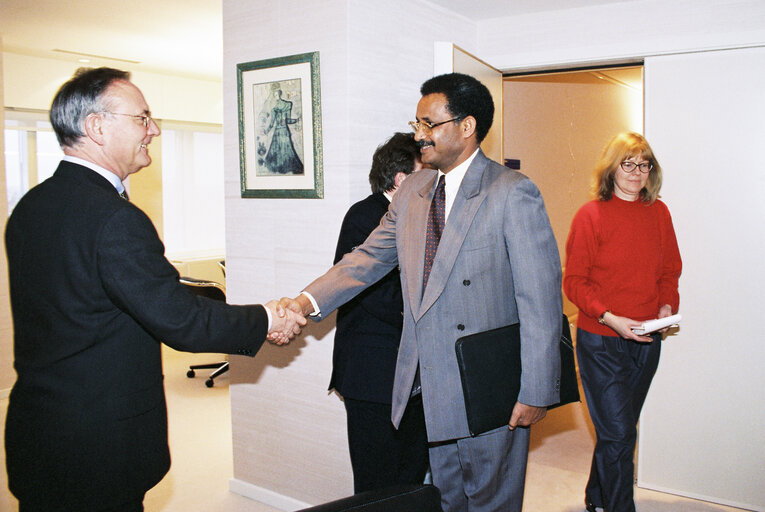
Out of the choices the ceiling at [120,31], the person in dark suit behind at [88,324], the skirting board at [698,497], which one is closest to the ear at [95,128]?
the person in dark suit behind at [88,324]

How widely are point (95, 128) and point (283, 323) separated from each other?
0.87 metres

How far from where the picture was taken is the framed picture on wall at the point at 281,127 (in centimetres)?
298

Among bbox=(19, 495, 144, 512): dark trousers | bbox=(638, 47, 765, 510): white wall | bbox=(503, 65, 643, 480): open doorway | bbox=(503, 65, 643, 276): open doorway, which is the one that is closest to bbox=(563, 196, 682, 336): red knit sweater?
bbox=(638, 47, 765, 510): white wall

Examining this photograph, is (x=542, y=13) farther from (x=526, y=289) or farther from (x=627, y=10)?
(x=526, y=289)

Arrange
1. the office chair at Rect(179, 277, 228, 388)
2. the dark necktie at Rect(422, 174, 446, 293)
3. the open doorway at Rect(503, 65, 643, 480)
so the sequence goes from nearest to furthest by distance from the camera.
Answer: the dark necktie at Rect(422, 174, 446, 293) → the open doorway at Rect(503, 65, 643, 480) → the office chair at Rect(179, 277, 228, 388)

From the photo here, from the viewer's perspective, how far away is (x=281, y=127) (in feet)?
10.2

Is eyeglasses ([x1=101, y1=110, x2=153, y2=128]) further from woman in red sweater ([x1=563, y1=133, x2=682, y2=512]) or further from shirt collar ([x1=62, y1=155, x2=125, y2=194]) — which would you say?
woman in red sweater ([x1=563, y1=133, x2=682, y2=512])

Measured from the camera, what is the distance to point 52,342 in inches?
64.6

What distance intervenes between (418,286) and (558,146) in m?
5.01

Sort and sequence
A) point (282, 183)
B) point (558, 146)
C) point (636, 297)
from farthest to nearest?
point (558, 146) → point (282, 183) → point (636, 297)

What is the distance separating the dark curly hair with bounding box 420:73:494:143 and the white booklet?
46.8 inches

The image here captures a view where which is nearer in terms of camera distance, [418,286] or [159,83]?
[418,286]

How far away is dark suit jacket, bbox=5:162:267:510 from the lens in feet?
5.38

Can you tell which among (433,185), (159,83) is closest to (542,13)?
(433,185)
